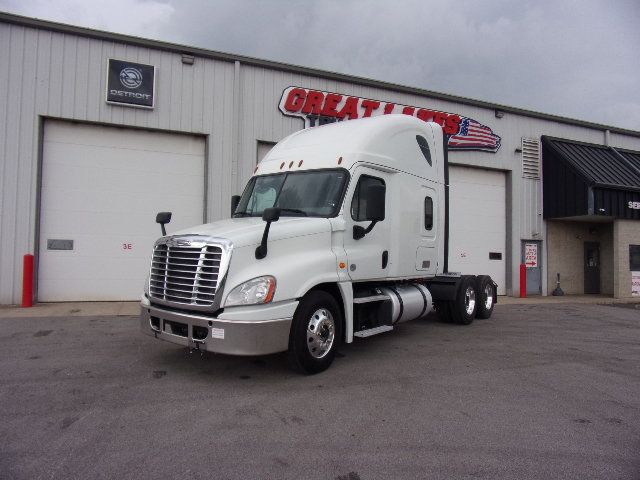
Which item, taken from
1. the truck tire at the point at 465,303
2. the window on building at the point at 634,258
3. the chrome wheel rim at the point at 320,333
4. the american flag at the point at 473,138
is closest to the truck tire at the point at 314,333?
the chrome wheel rim at the point at 320,333

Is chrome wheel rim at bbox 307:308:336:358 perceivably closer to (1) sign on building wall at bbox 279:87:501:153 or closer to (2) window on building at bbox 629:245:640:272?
(1) sign on building wall at bbox 279:87:501:153

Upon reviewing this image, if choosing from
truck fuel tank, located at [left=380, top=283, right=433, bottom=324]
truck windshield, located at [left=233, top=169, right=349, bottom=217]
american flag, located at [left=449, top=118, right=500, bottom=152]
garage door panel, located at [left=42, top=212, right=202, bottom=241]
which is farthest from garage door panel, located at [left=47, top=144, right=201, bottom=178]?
american flag, located at [left=449, top=118, right=500, bottom=152]

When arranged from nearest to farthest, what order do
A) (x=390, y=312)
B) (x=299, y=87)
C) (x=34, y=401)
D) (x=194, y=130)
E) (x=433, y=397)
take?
(x=34, y=401) < (x=433, y=397) < (x=390, y=312) < (x=194, y=130) < (x=299, y=87)

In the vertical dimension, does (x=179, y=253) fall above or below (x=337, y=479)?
above

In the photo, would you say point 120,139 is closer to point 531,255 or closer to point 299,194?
point 299,194

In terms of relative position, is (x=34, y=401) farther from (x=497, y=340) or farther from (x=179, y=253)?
(x=497, y=340)

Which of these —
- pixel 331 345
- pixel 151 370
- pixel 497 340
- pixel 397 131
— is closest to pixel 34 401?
pixel 151 370

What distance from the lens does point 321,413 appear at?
414 centimetres

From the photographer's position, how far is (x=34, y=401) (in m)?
4.32

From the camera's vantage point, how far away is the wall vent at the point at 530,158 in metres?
17.1

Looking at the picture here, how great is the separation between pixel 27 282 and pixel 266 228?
336 inches

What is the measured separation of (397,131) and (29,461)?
6.06 metres

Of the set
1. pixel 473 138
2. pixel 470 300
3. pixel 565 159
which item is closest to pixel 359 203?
pixel 470 300

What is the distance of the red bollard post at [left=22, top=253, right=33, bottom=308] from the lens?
10.5 metres
